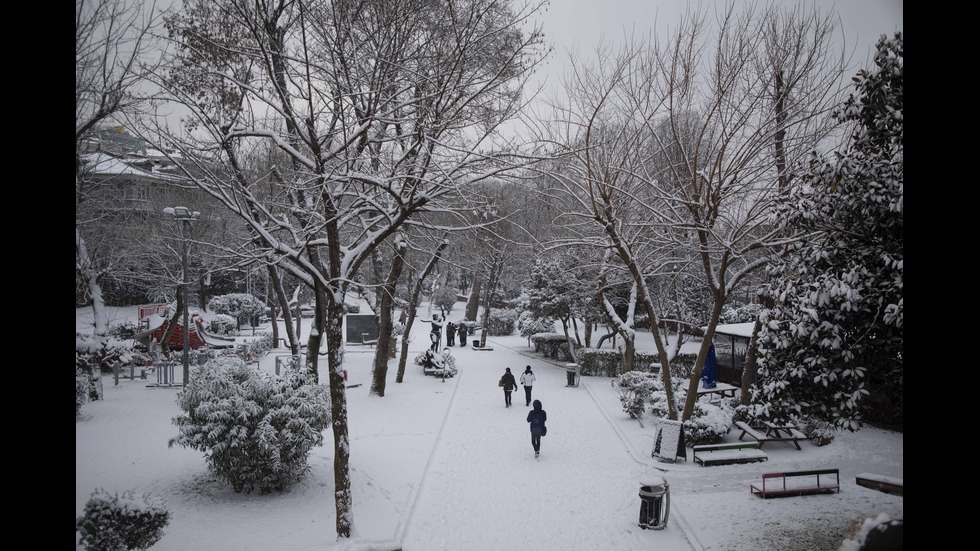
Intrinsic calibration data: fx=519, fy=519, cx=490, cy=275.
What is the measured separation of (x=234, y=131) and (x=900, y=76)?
6.87 m

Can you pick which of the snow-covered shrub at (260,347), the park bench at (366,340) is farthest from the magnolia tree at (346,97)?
the park bench at (366,340)

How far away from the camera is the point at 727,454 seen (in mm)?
9102

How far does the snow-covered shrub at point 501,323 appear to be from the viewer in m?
30.8

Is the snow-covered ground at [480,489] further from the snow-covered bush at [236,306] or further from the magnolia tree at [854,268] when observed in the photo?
the snow-covered bush at [236,306]

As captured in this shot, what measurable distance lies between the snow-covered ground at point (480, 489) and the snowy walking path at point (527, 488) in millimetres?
30

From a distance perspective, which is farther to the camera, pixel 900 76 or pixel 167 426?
pixel 167 426

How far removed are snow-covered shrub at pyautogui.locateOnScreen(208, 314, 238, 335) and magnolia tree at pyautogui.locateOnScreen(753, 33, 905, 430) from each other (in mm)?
25100

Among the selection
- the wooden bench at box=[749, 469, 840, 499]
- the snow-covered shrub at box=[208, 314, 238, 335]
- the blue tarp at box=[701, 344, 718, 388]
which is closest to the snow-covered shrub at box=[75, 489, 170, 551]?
the wooden bench at box=[749, 469, 840, 499]

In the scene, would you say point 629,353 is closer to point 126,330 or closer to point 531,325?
point 531,325

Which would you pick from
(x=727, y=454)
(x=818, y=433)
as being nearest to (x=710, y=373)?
(x=818, y=433)
